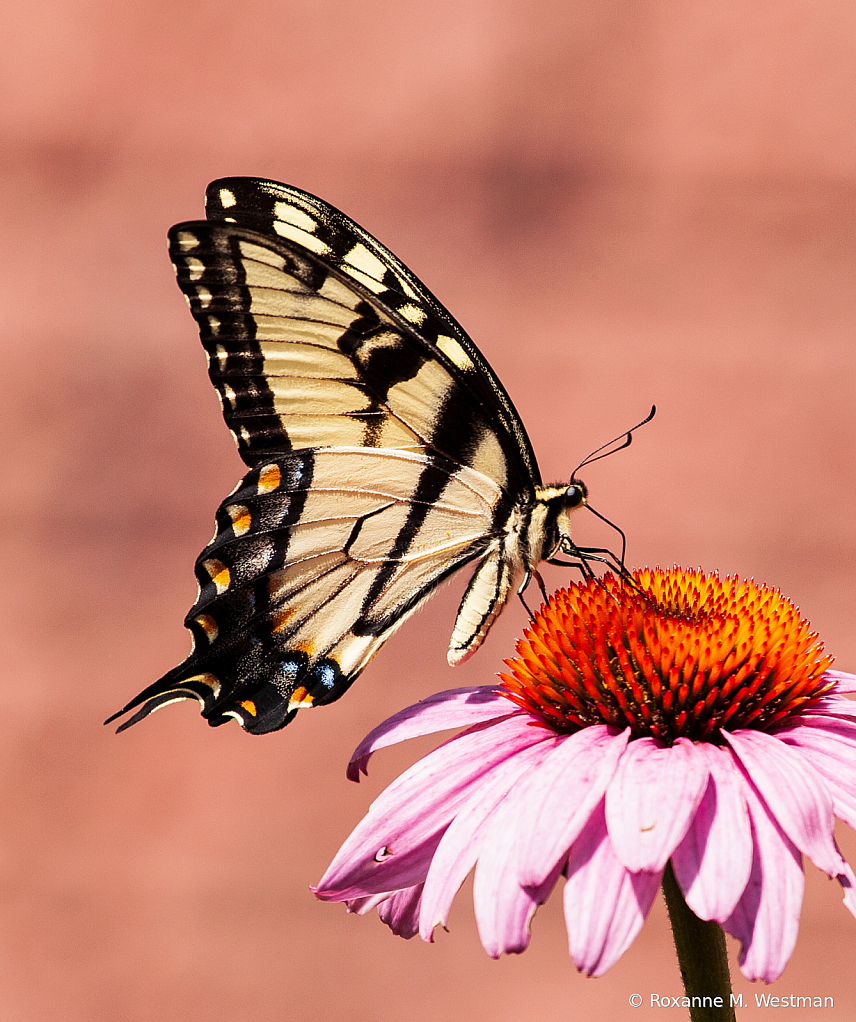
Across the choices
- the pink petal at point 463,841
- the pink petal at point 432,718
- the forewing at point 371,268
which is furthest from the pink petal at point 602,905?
the forewing at point 371,268

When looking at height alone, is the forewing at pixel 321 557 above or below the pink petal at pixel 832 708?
above

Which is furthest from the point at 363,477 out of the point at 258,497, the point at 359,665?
the point at 359,665

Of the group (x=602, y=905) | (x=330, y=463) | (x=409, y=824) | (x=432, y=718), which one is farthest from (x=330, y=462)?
(x=602, y=905)

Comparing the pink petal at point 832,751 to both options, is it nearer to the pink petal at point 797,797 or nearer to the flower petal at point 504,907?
the pink petal at point 797,797

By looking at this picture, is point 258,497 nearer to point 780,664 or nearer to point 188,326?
point 780,664

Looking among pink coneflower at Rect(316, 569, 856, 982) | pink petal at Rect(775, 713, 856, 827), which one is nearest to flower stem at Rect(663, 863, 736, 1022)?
pink coneflower at Rect(316, 569, 856, 982)
